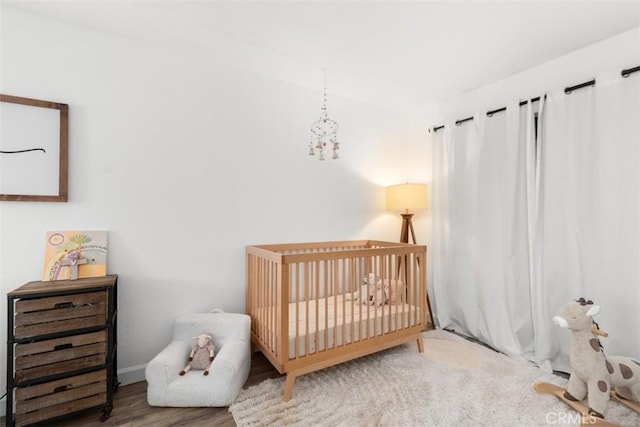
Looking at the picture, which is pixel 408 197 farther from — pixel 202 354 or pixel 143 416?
pixel 143 416

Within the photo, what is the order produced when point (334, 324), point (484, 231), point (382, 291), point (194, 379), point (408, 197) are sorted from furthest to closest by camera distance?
1. point (408, 197)
2. point (484, 231)
3. point (382, 291)
4. point (334, 324)
5. point (194, 379)

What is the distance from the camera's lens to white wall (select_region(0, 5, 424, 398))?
70.8 inches

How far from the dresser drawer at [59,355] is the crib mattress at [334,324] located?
98 cm

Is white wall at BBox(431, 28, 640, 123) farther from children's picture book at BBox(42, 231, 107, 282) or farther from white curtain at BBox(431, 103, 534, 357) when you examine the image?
children's picture book at BBox(42, 231, 107, 282)

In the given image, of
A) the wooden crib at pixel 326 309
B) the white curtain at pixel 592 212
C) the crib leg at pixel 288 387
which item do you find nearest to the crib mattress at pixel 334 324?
the wooden crib at pixel 326 309

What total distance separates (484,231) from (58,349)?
319cm

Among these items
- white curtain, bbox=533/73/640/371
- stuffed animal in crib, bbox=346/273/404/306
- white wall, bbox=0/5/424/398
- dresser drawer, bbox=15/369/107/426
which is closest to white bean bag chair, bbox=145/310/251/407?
dresser drawer, bbox=15/369/107/426

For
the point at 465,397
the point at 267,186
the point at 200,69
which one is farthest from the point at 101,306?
the point at 465,397

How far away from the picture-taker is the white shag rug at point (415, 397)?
1635 mm

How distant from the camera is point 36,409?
59.5 inches

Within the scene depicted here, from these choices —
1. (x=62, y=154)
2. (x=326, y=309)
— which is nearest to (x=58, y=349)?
(x=62, y=154)

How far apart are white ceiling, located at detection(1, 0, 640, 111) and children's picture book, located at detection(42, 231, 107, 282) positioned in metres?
1.39

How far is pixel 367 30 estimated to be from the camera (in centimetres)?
194

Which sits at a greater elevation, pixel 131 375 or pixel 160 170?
pixel 160 170
